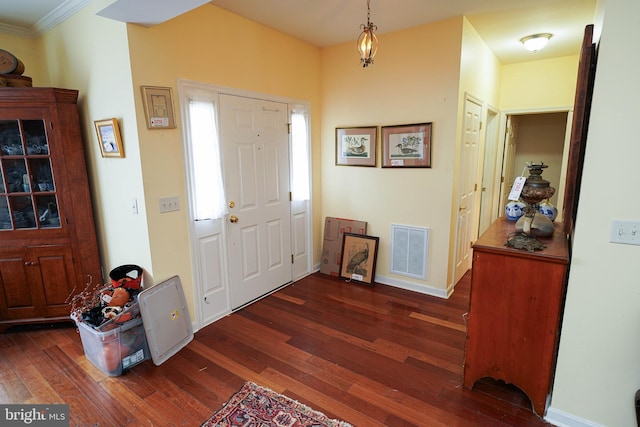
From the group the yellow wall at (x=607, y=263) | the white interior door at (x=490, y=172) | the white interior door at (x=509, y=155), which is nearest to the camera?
the yellow wall at (x=607, y=263)

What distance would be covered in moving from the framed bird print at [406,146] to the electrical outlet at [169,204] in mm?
2171

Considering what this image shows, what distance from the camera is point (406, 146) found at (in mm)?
3406

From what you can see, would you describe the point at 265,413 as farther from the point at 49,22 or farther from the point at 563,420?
the point at 49,22

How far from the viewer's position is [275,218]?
11.6 ft

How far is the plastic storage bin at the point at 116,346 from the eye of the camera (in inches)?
87.8

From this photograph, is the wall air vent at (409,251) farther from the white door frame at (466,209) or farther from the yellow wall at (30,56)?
the yellow wall at (30,56)

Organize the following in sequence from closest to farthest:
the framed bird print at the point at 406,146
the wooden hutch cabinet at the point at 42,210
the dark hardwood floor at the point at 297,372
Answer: the dark hardwood floor at the point at 297,372 < the wooden hutch cabinet at the point at 42,210 < the framed bird print at the point at 406,146

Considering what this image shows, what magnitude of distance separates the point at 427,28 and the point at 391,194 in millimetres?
1683

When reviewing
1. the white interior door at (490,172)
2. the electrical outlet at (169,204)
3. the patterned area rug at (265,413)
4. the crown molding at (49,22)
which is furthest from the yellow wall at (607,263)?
the crown molding at (49,22)

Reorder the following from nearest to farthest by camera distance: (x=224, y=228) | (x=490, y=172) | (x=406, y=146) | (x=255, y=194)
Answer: (x=224, y=228) → (x=255, y=194) → (x=406, y=146) → (x=490, y=172)

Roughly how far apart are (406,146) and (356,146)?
2.00 feet

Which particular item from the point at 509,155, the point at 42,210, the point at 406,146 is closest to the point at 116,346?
the point at 42,210

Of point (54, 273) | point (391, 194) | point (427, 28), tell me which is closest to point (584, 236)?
point (391, 194)

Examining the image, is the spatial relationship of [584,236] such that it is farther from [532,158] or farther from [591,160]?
[532,158]
